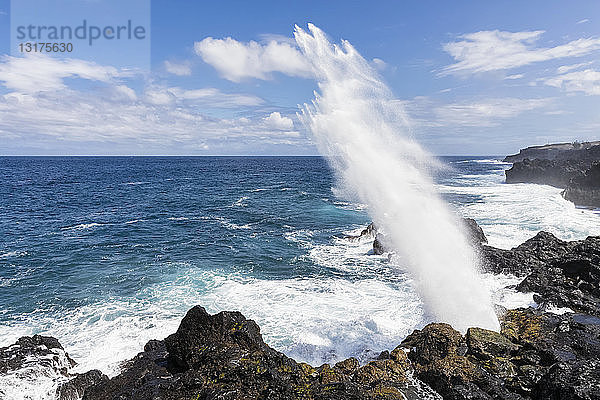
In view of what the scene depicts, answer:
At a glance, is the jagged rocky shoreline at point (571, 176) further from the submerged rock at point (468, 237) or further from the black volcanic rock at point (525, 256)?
the submerged rock at point (468, 237)

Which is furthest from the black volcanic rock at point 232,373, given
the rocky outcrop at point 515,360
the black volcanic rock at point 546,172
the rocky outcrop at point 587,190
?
the black volcanic rock at point 546,172

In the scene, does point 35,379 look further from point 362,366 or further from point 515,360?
point 515,360

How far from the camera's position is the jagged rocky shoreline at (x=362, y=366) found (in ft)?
31.4

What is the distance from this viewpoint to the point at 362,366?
12312 mm

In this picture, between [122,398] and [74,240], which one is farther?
[74,240]

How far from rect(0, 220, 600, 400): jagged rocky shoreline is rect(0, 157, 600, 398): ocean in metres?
1.87

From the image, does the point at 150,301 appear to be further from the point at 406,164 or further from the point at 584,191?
the point at 584,191

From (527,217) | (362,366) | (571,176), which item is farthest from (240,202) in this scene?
(571,176)

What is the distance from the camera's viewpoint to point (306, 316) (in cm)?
1753

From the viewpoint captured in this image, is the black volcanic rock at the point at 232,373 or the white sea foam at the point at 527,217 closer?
the black volcanic rock at the point at 232,373

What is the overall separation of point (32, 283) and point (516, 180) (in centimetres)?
8308

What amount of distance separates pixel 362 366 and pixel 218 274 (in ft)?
45.9

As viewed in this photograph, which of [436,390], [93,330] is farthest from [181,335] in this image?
[436,390]

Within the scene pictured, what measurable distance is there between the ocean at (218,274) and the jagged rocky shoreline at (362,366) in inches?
73.6
